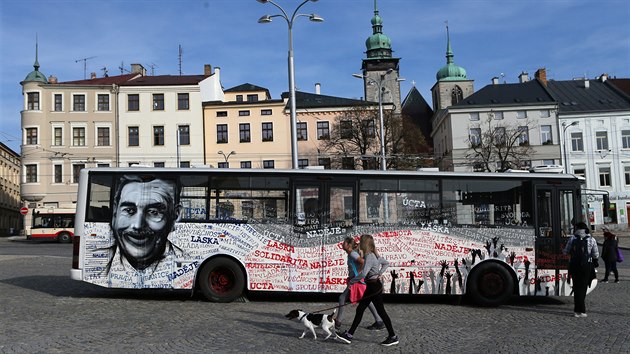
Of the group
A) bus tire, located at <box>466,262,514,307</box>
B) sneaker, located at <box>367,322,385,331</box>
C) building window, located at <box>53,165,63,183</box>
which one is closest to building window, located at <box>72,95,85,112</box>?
building window, located at <box>53,165,63,183</box>

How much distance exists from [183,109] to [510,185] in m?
48.3

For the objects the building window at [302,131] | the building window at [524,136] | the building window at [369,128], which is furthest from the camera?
the building window at [524,136]

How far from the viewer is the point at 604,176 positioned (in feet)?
199

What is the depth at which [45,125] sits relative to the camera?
56.0m

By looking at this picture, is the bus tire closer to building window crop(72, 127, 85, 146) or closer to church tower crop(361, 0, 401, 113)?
building window crop(72, 127, 85, 146)

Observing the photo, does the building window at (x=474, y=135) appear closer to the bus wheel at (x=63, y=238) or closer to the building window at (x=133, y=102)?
the building window at (x=133, y=102)

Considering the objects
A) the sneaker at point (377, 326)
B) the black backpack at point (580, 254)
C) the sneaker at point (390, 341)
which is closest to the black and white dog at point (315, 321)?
the sneaker at point (390, 341)

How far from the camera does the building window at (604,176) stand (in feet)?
198

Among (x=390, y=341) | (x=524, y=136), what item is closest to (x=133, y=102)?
(x=524, y=136)

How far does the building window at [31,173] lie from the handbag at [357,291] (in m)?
52.9

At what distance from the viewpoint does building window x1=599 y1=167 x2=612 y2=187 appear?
60.4 meters

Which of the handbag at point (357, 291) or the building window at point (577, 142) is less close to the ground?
the building window at point (577, 142)

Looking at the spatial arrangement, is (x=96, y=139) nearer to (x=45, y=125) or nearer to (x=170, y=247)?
(x=45, y=125)

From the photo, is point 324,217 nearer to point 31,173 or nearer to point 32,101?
point 31,173
